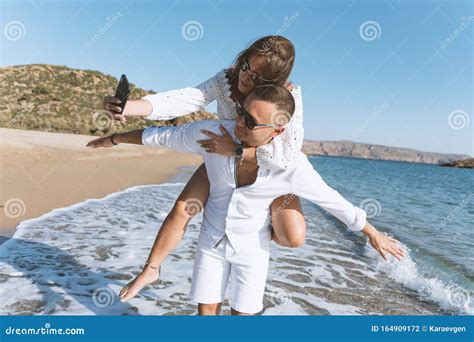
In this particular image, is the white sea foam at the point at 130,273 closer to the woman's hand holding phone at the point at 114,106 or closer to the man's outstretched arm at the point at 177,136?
the man's outstretched arm at the point at 177,136

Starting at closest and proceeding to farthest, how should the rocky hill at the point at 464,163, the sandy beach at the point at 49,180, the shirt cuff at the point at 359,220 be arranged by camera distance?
the shirt cuff at the point at 359,220, the sandy beach at the point at 49,180, the rocky hill at the point at 464,163

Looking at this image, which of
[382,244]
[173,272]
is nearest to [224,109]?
[382,244]

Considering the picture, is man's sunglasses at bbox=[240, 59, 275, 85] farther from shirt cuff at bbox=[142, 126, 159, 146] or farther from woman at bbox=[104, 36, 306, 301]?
shirt cuff at bbox=[142, 126, 159, 146]

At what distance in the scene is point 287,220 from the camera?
2.54m

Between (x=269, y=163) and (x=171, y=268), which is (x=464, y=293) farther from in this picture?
(x=269, y=163)

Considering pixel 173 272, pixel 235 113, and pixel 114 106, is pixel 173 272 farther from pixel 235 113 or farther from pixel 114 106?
pixel 114 106

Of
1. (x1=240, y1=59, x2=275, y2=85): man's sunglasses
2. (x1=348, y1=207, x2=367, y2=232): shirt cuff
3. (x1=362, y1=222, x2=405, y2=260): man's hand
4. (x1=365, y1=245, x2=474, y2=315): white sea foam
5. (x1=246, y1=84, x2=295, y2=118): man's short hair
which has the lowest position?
(x1=365, y1=245, x2=474, y2=315): white sea foam

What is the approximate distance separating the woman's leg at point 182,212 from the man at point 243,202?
0.01m

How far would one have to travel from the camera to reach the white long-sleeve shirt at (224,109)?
2.22 meters

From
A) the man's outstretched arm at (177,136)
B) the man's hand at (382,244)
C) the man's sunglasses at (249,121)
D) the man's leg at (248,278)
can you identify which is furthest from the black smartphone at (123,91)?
the man's hand at (382,244)

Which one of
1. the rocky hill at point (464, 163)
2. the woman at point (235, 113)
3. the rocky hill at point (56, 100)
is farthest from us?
the rocky hill at point (464, 163)

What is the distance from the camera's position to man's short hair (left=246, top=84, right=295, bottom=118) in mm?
2131

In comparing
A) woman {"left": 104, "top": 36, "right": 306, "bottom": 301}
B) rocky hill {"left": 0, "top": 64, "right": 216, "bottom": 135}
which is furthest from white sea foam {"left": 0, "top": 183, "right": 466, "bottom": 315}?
rocky hill {"left": 0, "top": 64, "right": 216, "bottom": 135}

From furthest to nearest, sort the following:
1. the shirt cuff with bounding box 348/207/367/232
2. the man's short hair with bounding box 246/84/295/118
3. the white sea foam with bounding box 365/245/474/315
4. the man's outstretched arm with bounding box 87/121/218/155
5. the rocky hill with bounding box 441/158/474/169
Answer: the rocky hill with bounding box 441/158/474/169, the white sea foam with bounding box 365/245/474/315, the shirt cuff with bounding box 348/207/367/232, the man's outstretched arm with bounding box 87/121/218/155, the man's short hair with bounding box 246/84/295/118
